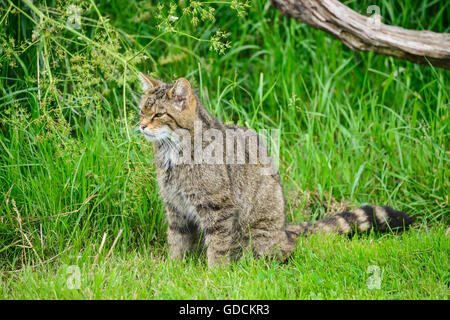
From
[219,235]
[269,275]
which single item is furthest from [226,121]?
[269,275]

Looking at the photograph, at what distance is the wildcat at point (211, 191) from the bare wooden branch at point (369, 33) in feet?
4.15

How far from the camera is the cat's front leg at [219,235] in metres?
3.84

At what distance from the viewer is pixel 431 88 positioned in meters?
5.66

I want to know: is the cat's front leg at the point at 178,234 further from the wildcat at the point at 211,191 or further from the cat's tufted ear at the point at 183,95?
the cat's tufted ear at the point at 183,95

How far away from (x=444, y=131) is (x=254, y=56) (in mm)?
2181

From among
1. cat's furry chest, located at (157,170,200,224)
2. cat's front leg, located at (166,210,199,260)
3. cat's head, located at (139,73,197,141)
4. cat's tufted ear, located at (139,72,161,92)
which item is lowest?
cat's front leg, located at (166,210,199,260)

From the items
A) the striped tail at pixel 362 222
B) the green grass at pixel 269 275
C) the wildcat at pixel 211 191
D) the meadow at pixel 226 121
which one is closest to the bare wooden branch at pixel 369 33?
the meadow at pixel 226 121

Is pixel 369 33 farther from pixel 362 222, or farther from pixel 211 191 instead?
pixel 211 191

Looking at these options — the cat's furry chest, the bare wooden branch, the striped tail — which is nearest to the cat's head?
the cat's furry chest

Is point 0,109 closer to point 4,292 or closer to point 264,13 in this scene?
point 4,292

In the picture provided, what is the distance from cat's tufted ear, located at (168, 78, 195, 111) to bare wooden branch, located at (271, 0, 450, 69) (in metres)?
1.42

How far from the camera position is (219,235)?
384 cm

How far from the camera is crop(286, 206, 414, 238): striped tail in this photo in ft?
14.1

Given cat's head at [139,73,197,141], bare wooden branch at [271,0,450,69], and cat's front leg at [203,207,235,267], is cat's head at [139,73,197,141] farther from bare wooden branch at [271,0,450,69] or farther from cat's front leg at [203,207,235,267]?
bare wooden branch at [271,0,450,69]
